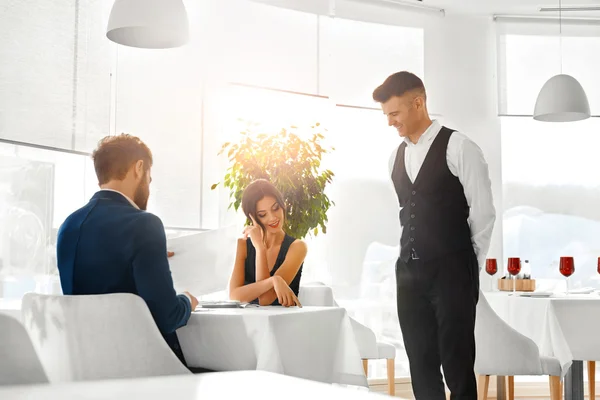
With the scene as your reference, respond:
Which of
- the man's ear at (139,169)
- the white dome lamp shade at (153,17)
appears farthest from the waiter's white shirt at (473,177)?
the white dome lamp shade at (153,17)

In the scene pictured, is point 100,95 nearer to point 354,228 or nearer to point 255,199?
point 255,199

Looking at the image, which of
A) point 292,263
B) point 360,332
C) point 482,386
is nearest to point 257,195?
point 292,263

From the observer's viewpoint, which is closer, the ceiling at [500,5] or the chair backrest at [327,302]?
the chair backrest at [327,302]

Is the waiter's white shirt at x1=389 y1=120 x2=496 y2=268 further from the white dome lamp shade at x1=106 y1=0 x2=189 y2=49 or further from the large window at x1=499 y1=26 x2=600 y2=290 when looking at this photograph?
the large window at x1=499 y1=26 x2=600 y2=290

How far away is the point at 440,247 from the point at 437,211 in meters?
0.16

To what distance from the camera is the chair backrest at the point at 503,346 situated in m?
3.71

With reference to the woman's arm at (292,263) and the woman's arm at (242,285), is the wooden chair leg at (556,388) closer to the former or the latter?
the woman's arm at (292,263)

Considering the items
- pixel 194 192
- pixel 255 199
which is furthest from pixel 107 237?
pixel 194 192

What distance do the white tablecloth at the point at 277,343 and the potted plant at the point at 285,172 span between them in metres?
2.48

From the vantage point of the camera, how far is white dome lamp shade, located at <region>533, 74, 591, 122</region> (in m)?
5.55

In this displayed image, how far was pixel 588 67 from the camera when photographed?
270 inches

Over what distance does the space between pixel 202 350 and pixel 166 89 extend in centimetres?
320

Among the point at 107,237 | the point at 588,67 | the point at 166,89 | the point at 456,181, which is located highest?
the point at 588,67

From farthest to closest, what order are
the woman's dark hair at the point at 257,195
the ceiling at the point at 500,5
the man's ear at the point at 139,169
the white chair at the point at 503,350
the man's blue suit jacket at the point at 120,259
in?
the ceiling at the point at 500,5, the white chair at the point at 503,350, the woman's dark hair at the point at 257,195, the man's ear at the point at 139,169, the man's blue suit jacket at the point at 120,259
